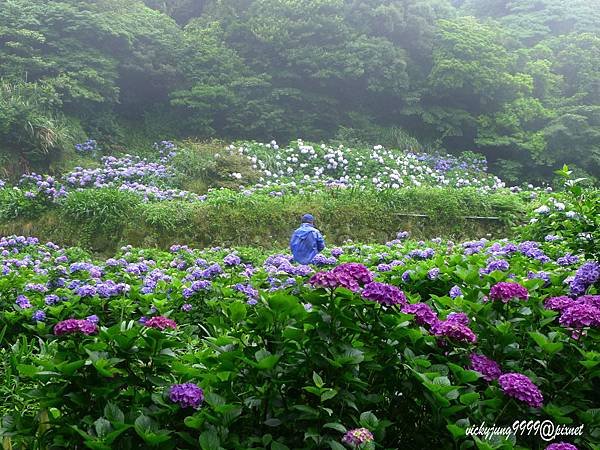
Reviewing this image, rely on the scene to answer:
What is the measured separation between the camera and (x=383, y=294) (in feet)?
6.49

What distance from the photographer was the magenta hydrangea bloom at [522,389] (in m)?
1.86

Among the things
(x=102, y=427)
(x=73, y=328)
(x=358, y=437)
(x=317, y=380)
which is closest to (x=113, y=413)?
(x=102, y=427)

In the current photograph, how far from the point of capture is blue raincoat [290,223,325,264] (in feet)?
21.1

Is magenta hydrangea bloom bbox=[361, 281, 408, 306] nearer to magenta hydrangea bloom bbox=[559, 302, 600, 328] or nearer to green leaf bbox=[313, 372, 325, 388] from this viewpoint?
green leaf bbox=[313, 372, 325, 388]

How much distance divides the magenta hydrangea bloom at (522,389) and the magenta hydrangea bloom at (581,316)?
1.05ft

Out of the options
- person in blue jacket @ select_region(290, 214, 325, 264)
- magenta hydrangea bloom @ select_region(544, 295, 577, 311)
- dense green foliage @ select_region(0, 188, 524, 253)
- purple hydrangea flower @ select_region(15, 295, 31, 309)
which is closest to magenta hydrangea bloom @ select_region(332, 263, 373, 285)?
magenta hydrangea bloom @ select_region(544, 295, 577, 311)

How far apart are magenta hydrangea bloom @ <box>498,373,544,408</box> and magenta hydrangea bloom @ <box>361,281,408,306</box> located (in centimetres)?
42

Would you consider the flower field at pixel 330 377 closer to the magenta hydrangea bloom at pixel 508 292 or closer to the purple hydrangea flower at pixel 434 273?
the magenta hydrangea bloom at pixel 508 292

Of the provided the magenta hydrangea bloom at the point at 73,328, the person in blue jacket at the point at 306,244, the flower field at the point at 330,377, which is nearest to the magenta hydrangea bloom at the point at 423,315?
the flower field at the point at 330,377

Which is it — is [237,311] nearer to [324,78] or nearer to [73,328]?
[73,328]

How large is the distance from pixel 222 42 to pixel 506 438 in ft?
56.8

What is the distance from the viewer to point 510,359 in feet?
7.12

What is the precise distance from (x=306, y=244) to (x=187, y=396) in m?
4.67

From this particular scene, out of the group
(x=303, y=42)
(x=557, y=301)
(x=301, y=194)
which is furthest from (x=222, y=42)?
(x=557, y=301)
